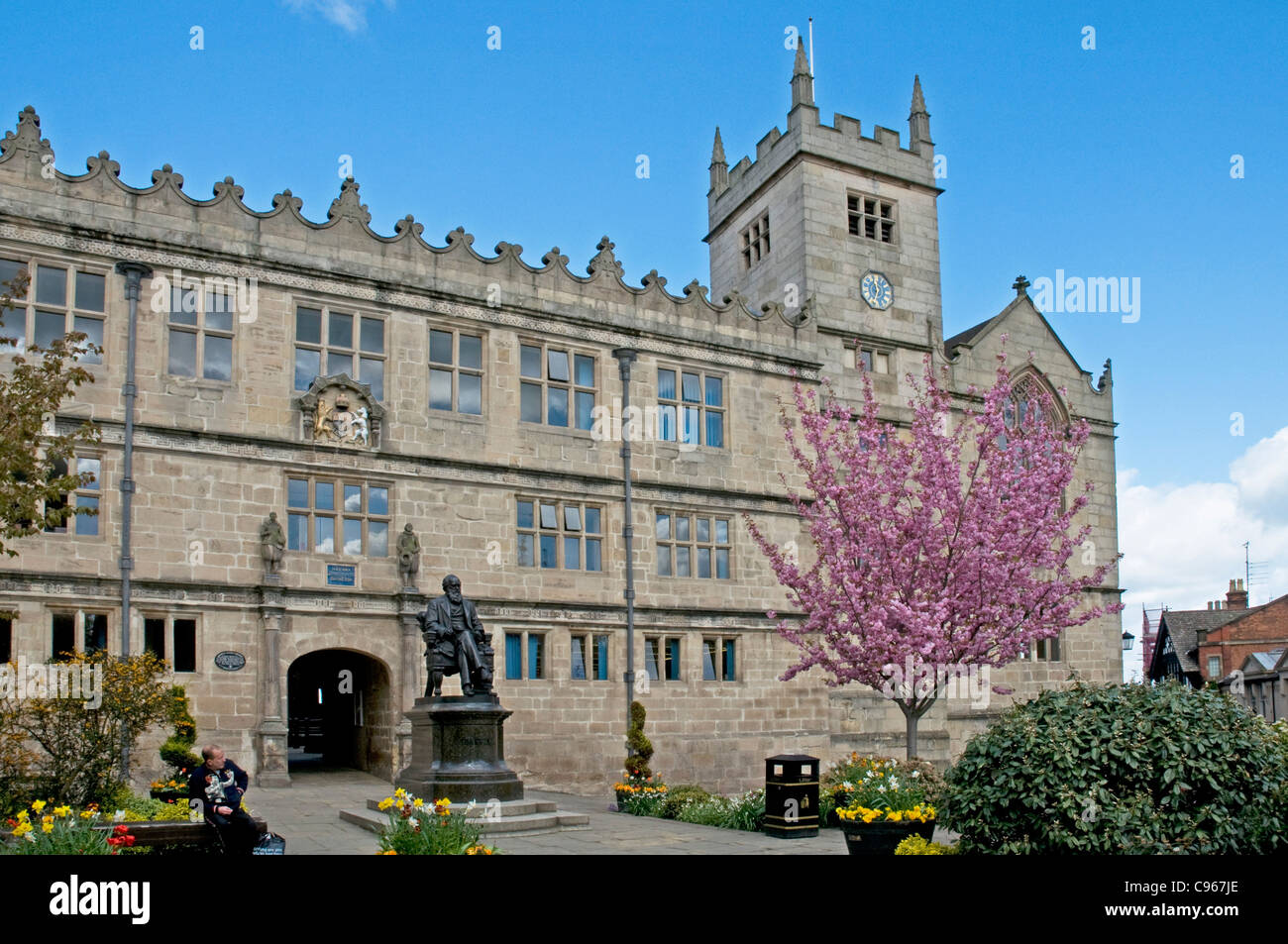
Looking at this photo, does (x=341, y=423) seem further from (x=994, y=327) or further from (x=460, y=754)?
(x=994, y=327)

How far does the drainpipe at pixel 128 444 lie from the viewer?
22.2 meters

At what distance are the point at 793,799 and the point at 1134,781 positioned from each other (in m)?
7.30

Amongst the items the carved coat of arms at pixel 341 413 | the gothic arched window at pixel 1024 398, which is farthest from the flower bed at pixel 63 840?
the gothic arched window at pixel 1024 398

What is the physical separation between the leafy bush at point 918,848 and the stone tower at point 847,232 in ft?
68.5

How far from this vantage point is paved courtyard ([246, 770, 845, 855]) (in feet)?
50.2

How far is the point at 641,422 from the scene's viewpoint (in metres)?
29.7

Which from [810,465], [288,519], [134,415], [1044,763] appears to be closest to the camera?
[1044,763]

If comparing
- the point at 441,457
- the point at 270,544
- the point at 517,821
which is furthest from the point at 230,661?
the point at 517,821

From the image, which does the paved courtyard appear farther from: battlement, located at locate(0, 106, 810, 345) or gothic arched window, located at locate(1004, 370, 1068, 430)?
gothic arched window, located at locate(1004, 370, 1068, 430)

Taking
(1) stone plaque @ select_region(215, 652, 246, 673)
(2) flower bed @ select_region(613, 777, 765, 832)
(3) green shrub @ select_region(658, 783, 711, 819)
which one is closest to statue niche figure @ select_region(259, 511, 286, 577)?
(1) stone plaque @ select_region(215, 652, 246, 673)
